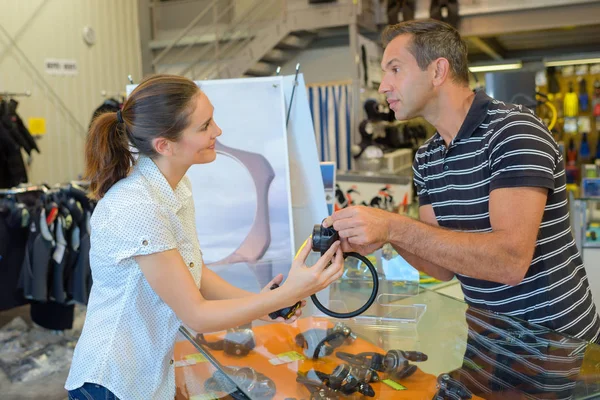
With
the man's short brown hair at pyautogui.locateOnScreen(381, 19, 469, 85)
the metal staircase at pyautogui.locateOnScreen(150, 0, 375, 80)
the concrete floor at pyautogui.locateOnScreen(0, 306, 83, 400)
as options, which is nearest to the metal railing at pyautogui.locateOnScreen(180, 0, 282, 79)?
the metal staircase at pyautogui.locateOnScreen(150, 0, 375, 80)

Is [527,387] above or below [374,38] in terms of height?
below

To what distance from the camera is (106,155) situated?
5.05 feet

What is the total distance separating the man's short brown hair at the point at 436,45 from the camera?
1.82 metres

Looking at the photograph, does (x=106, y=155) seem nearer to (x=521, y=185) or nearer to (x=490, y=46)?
(x=521, y=185)

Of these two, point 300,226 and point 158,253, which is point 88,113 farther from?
point 158,253

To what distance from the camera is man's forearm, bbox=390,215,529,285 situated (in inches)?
59.9

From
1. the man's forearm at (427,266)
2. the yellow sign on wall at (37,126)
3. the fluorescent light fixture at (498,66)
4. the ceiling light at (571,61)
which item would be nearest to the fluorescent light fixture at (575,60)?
the ceiling light at (571,61)

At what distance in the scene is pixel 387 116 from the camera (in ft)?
26.4

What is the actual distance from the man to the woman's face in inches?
15.4

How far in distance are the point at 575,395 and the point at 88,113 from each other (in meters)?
7.22

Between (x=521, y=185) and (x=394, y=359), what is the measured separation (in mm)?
563

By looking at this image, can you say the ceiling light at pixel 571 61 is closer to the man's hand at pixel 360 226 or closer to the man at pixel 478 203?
the man at pixel 478 203

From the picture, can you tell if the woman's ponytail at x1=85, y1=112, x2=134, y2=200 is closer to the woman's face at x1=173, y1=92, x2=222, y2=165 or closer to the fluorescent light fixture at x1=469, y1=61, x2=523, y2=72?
the woman's face at x1=173, y1=92, x2=222, y2=165

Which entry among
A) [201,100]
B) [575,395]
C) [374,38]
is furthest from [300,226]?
[374,38]
